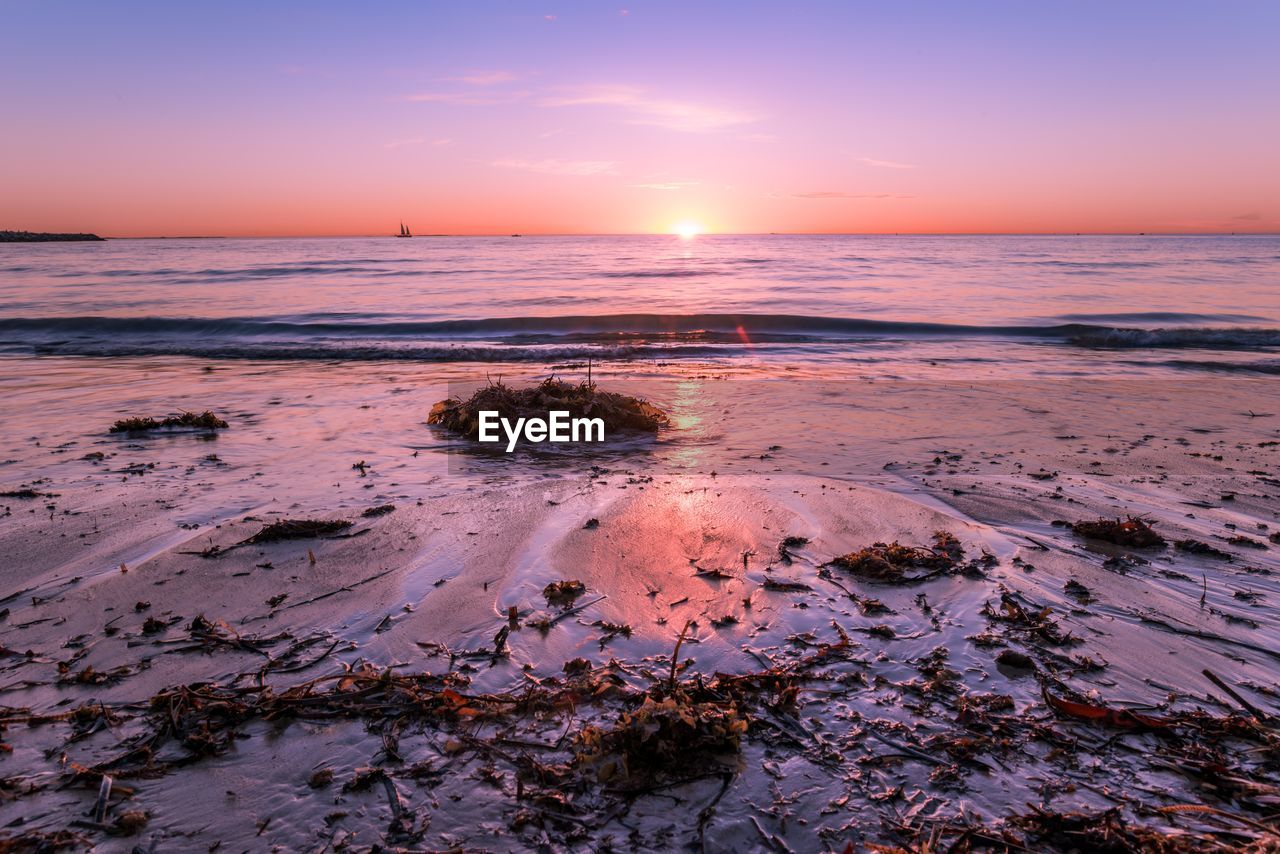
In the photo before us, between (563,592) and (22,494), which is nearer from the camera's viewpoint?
(563,592)

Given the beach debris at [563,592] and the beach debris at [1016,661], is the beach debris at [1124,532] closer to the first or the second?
the beach debris at [1016,661]

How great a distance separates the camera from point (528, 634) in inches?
135

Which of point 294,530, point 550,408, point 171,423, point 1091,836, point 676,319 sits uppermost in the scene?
point 676,319

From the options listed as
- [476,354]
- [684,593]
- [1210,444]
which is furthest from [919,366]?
[684,593]

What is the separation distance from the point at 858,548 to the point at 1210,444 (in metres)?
5.35

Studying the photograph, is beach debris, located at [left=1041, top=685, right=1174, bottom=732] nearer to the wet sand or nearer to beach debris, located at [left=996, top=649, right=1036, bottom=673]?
the wet sand

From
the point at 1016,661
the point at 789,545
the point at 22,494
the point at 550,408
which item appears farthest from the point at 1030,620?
the point at 22,494

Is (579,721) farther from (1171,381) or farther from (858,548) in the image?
(1171,381)

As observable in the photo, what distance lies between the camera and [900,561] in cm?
422

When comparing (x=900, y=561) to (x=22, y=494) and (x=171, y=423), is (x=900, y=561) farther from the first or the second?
(x=171, y=423)

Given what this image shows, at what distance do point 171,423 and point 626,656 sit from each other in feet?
23.0

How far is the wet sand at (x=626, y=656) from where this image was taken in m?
2.32

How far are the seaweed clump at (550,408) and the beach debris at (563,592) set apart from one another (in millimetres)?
3923

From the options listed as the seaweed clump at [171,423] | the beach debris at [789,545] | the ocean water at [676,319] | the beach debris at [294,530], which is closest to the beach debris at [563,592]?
the beach debris at [789,545]
